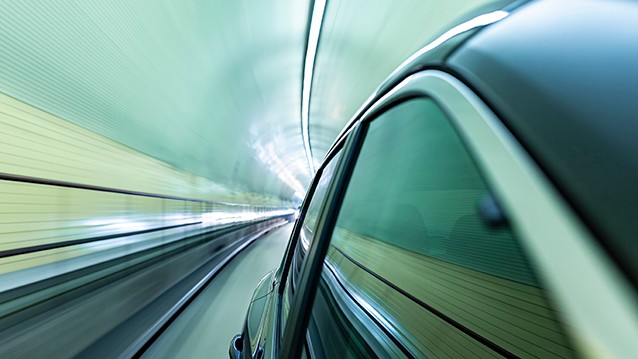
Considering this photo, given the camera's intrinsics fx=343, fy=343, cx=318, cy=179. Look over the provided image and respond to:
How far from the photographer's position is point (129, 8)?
368 centimetres

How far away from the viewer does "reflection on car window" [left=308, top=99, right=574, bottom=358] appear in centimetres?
56

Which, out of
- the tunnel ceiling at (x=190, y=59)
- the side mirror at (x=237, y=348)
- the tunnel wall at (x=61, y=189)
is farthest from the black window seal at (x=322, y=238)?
the tunnel wall at (x=61, y=189)

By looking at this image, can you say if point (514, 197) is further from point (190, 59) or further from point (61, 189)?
point (190, 59)

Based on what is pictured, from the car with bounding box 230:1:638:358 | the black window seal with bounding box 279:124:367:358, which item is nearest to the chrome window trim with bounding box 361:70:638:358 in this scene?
the car with bounding box 230:1:638:358

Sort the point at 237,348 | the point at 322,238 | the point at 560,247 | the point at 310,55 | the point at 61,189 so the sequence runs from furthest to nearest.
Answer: the point at 310,55, the point at 61,189, the point at 237,348, the point at 322,238, the point at 560,247

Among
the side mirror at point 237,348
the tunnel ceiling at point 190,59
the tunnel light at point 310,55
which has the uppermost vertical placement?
the tunnel light at point 310,55

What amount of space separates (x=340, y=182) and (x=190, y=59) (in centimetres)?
489

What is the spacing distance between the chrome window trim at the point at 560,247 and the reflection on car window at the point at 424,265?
0.22 feet

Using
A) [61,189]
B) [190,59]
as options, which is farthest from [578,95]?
[190,59]

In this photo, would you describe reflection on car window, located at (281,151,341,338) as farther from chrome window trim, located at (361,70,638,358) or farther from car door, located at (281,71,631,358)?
chrome window trim, located at (361,70,638,358)

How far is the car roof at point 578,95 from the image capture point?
1.28 feet

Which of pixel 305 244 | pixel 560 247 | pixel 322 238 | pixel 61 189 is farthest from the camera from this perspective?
pixel 61 189

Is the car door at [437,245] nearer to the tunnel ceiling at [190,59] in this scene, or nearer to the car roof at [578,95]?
the car roof at [578,95]

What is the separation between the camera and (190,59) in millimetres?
5398
